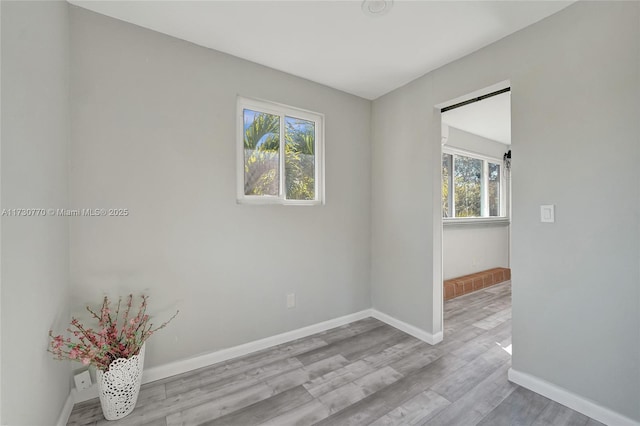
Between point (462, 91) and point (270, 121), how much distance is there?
64.6 inches

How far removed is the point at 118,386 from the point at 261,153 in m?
1.86

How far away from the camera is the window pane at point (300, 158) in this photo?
8.46 ft

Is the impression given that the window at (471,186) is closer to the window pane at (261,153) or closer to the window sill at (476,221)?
the window sill at (476,221)

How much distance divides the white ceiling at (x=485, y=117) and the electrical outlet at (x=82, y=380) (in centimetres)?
362

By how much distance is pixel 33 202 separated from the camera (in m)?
1.20

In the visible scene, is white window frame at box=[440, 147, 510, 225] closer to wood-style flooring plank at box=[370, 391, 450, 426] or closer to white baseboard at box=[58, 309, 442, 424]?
white baseboard at box=[58, 309, 442, 424]

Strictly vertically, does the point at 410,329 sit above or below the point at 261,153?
below

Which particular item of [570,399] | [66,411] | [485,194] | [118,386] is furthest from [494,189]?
[66,411]

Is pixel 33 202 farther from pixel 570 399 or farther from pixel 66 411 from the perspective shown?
pixel 570 399

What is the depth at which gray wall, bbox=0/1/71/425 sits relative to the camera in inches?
39.6

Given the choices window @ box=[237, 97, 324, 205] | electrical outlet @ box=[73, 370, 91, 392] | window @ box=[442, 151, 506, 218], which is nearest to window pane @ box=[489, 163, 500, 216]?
window @ box=[442, 151, 506, 218]

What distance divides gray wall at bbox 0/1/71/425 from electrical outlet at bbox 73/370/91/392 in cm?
9

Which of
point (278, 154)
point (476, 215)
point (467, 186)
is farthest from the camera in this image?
point (476, 215)

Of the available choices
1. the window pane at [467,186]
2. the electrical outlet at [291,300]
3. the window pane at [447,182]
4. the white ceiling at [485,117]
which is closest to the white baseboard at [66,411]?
the electrical outlet at [291,300]
